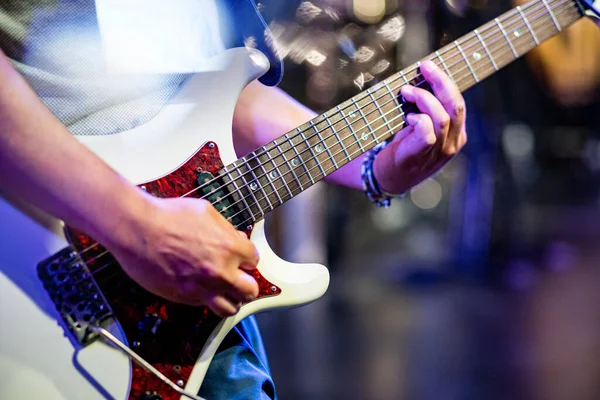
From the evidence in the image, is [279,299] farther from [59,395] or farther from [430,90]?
[430,90]

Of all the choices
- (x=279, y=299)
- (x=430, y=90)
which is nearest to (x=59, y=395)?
(x=279, y=299)

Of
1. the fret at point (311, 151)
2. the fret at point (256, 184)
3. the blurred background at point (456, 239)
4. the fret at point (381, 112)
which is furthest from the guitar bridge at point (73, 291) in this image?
the blurred background at point (456, 239)

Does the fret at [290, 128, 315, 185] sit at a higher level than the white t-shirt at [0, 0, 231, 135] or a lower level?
lower

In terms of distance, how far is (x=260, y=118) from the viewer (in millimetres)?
1118

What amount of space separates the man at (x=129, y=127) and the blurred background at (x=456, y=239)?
1330 millimetres

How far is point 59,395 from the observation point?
714 millimetres

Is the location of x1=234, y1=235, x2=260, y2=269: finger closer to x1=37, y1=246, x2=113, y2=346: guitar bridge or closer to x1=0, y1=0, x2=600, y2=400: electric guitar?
x1=0, y1=0, x2=600, y2=400: electric guitar

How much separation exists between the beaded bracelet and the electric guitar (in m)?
0.17

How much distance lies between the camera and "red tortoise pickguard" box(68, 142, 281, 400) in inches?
28.9

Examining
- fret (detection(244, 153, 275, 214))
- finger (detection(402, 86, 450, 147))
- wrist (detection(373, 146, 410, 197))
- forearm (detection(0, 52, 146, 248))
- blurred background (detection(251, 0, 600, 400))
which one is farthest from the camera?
blurred background (detection(251, 0, 600, 400))

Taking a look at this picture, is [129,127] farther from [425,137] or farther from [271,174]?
[425,137]

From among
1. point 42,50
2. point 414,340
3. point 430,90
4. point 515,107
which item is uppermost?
point 42,50

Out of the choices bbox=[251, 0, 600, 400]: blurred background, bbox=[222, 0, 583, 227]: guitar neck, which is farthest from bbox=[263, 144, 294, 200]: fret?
bbox=[251, 0, 600, 400]: blurred background

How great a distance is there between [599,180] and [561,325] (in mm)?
2551
